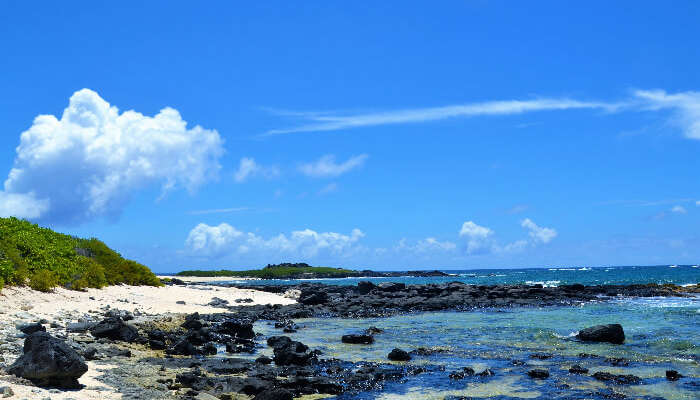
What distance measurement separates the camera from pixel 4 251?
25.1 meters

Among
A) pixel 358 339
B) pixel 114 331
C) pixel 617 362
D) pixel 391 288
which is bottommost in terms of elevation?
pixel 391 288

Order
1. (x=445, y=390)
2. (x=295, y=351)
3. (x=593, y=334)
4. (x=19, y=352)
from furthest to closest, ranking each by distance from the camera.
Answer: (x=593, y=334) < (x=295, y=351) < (x=445, y=390) < (x=19, y=352)

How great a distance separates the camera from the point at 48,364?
1119 centimetres

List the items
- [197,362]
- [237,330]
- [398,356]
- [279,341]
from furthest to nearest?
1. [237,330]
2. [279,341]
3. [398,356]
4. [197,362]

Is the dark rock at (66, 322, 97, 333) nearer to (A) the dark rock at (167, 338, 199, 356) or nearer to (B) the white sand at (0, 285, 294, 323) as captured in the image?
(B) the white sand at (0, 285, 294, 323)

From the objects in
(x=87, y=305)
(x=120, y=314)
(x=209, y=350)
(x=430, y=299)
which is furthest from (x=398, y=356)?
(x=430, y=299)

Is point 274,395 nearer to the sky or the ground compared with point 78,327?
nearer to the ground

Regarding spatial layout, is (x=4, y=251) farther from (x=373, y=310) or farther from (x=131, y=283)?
(x=373, y=310)

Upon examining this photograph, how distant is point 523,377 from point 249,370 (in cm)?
860

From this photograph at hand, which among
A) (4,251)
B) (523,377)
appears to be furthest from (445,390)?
(4,251)

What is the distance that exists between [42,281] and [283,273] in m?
140

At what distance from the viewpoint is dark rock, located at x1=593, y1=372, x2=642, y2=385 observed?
16281mm

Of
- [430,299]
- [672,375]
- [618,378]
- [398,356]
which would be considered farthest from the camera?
[430,299]

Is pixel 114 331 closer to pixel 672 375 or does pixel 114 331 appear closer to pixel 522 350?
pixel 522 350
